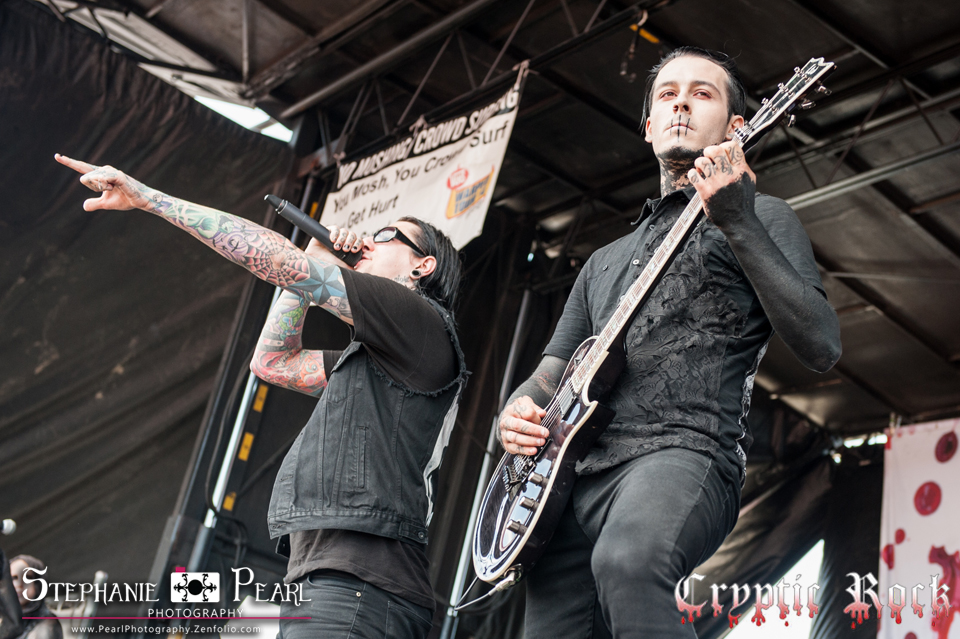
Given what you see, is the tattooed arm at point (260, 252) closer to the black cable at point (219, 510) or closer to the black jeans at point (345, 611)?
the black jeans at point (345, 611)

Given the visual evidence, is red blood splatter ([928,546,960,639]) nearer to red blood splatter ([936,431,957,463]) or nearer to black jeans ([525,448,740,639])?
red blood splatter ([936,431,957,463])

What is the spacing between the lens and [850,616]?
7.28 meters

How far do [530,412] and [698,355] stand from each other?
360 mm

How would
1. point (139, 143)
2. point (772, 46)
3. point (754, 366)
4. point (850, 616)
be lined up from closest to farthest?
point (754, 366) < point (772, 46) < point (139, 143) < point (850, 616)

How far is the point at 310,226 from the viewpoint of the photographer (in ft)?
8.49

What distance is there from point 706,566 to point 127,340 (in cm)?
515

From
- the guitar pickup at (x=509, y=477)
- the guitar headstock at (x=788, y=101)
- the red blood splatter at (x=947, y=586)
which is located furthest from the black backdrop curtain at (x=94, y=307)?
the red blood splatter at (x=947, y=586)

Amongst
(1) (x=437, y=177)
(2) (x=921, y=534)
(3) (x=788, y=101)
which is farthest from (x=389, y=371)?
(2) (x=921, y=534)

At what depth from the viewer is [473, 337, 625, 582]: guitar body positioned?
5.41 feet

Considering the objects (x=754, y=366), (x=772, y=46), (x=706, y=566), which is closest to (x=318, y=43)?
(x=772, y=46)

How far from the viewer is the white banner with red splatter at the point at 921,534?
6562 millimetres

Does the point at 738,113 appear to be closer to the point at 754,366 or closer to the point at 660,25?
the point at 754,366

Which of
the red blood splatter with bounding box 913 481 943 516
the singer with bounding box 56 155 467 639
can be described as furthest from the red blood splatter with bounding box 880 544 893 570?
the singer with bounding box 56 155 467 639

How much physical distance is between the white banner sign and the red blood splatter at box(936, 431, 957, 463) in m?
4.47
